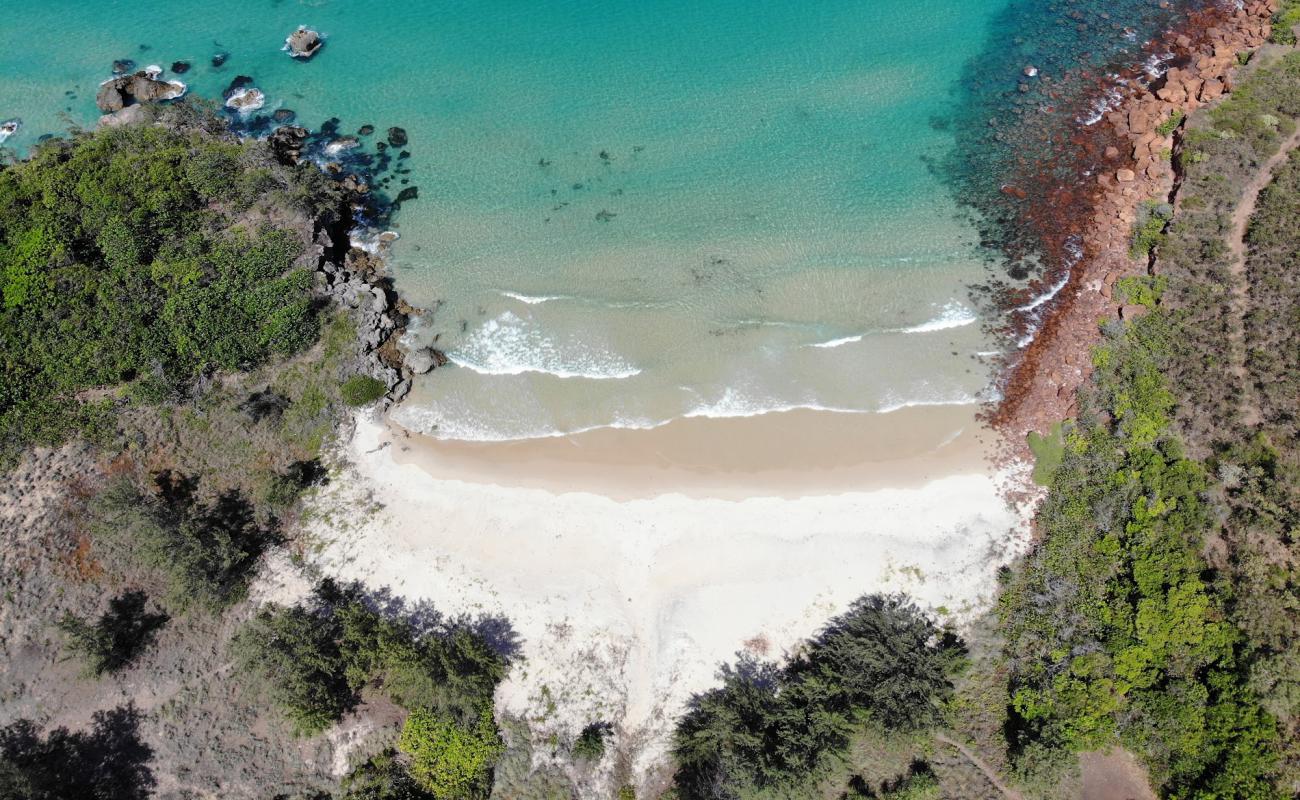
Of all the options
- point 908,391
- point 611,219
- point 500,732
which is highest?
point 611,219

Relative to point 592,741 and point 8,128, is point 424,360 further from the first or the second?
point 8,128

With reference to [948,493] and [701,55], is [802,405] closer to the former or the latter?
[948,493]

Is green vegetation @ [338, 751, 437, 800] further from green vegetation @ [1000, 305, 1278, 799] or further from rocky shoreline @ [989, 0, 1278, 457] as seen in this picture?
rocky shoreline @ [989, 0, 1278, 457]

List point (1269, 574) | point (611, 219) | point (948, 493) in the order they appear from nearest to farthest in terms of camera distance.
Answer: point (1269, 574)
point (948, 493)
point (611, 219)

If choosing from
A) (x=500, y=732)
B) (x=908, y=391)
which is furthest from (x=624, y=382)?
(x=500, y=732)

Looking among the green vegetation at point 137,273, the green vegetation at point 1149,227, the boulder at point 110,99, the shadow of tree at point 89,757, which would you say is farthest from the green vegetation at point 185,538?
the green vegetation at point 1149,227

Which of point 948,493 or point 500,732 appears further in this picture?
point 948,493

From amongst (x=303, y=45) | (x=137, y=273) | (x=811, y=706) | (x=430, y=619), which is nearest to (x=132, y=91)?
(x=303, y=45)

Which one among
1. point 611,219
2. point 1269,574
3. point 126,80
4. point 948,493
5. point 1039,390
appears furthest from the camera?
point 126,80
